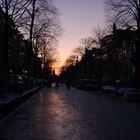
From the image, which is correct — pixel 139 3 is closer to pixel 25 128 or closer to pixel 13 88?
pixel 13 88

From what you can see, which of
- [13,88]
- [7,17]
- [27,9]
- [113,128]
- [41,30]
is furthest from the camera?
[41,30]

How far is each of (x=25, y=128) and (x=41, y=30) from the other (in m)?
37.1

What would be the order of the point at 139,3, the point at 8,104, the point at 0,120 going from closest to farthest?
1. the point at 0,120
2. the point at 8,104
3. the point at 139,3

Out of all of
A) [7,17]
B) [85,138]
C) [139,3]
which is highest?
[139,3]

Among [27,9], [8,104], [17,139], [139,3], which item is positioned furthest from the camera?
[139,3]

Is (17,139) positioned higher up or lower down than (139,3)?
lower down

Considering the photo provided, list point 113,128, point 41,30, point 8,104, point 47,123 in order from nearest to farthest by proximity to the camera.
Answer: point 113,128 < point 47,123 < point 8,104 < point 41,30

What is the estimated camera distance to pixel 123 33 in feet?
164

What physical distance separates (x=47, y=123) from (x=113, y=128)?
9.71 ft

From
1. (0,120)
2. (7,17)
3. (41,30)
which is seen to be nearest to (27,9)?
(7,17)

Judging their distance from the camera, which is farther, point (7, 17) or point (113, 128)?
point (7, 17)

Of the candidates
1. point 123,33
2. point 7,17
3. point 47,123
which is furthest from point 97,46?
point 47,123

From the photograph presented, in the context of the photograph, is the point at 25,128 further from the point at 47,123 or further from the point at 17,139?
the point at 17,139

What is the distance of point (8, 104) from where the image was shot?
22.5 meters
